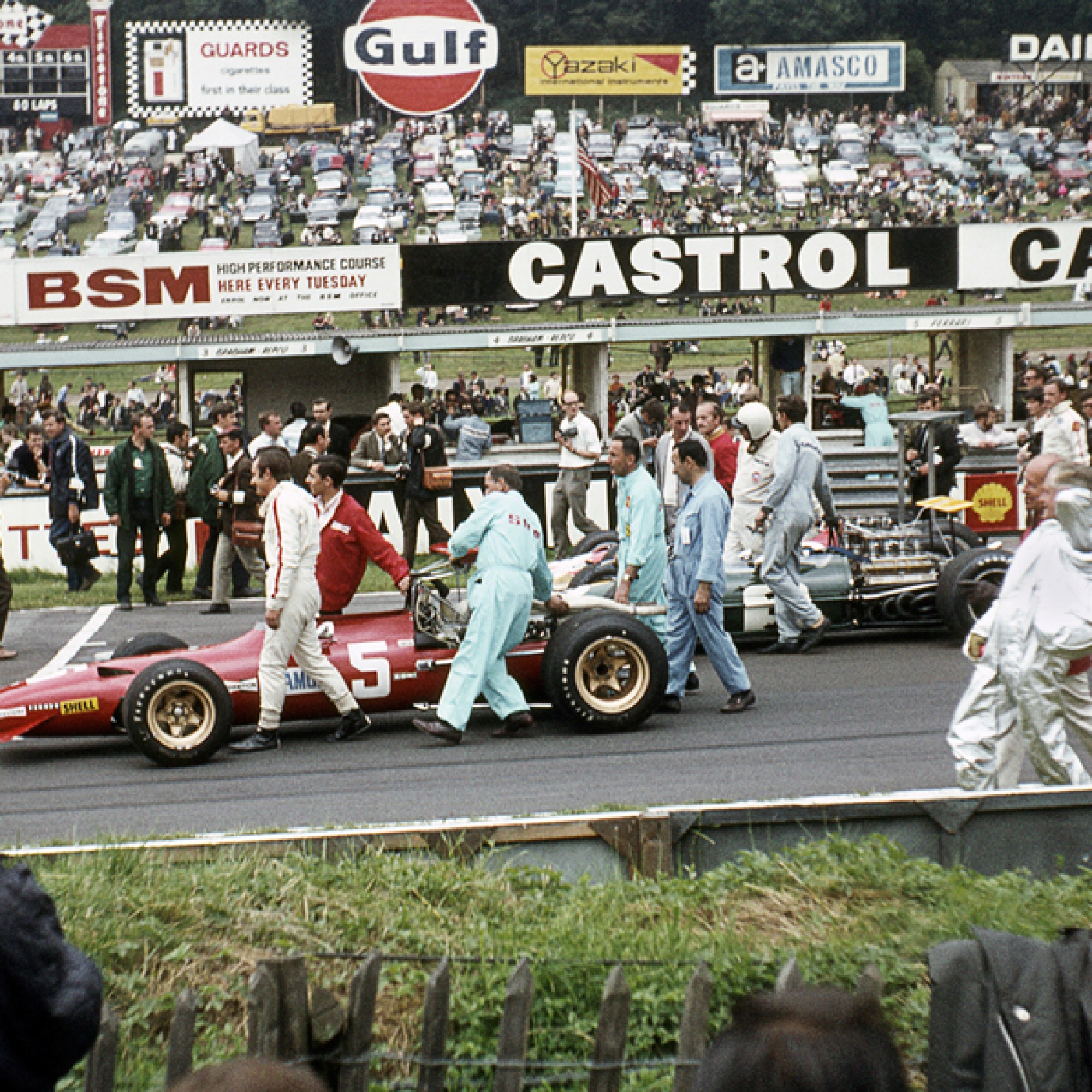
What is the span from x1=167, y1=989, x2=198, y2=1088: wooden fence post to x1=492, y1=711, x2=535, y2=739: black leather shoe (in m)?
5.08

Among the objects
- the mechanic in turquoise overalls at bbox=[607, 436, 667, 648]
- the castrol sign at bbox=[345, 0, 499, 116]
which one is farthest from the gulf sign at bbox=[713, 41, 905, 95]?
the mechanic in turquoise overalls at bbox=[607, 436, 667, 648]

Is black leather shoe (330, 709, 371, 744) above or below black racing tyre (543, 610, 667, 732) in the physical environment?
below

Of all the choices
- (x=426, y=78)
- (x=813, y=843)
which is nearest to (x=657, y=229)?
(x=426, y=78)

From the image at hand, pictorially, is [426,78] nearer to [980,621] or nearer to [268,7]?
[268,7]

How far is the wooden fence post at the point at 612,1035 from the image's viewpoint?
3627 millimetres

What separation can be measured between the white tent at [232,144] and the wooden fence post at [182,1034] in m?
60.6

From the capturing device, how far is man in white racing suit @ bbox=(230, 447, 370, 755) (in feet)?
27.8

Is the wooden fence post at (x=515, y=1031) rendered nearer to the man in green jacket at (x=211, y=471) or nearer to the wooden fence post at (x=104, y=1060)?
the wooden fence post at (x=104, y=1060)

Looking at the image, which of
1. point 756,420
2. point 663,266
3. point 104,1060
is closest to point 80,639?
point 756,420

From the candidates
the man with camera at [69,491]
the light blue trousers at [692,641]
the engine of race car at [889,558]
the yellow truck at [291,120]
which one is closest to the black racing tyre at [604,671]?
the light blue trousers at [692,641]

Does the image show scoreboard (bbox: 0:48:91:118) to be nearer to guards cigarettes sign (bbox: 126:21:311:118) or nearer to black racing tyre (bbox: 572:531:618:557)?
guards cigarettes sign (bbox: 126:21:311:118)

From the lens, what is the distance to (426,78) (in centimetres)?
8719

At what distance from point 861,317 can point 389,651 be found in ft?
41.2

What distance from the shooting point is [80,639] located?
12.4 m
